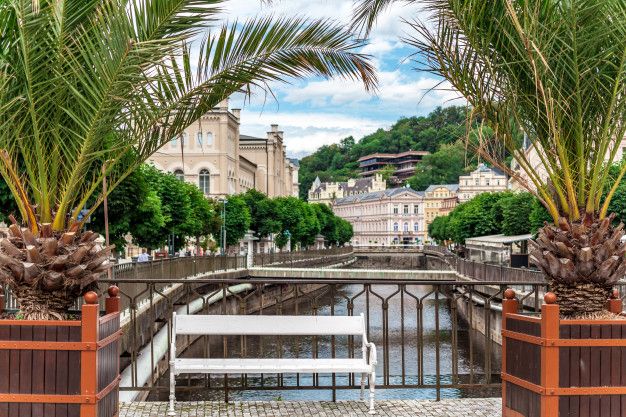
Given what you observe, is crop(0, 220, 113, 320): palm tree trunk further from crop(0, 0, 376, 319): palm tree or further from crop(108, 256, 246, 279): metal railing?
crop(108, 256, 246, 279): metal railing

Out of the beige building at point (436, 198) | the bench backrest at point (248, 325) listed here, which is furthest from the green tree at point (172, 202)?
the beige building at point (436, 198)

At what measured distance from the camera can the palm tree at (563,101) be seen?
6.98 metres

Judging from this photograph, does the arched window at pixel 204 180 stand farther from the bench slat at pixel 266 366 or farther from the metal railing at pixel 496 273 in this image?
the bench slat at pixel 266 366

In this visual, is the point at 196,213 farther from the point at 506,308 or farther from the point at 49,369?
the point at 49,369

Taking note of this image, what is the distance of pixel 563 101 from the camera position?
715cm

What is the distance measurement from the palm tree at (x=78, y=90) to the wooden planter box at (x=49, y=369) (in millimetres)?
230

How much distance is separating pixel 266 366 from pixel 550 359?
2661 millimetres

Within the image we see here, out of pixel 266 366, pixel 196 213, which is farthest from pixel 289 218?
pixel 266 366

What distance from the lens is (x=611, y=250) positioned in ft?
22.9

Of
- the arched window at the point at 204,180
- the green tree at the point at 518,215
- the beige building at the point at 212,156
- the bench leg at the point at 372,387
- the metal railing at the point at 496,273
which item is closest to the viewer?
the bench leg at the point at 372,387

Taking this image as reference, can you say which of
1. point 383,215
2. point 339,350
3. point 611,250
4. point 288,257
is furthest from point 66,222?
point 383,215

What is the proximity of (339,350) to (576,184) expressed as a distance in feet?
69.6

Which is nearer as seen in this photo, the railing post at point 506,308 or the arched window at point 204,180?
the railing post at point 506,308

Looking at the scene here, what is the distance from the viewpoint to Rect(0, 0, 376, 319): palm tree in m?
6.57
